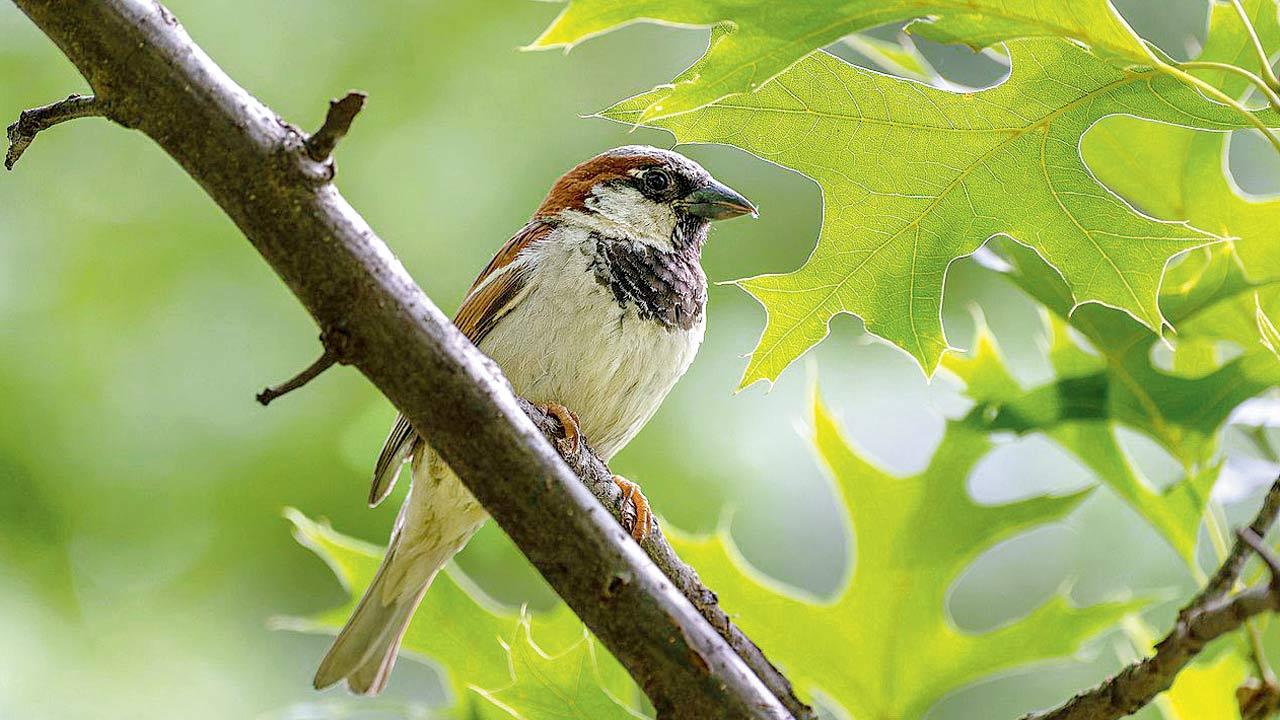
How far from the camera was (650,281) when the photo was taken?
262 cm

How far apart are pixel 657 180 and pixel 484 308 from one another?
1.73ft

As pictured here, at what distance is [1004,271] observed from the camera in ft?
6.95

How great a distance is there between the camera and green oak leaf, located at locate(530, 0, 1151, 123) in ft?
4.68

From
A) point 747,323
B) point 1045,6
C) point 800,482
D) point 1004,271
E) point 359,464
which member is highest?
point 1045,6

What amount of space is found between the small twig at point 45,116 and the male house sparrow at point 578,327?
1.13 m

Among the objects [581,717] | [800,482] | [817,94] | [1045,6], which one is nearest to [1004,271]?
[817,94]

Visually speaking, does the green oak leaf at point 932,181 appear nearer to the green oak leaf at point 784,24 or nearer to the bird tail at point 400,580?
the green oak leaf at point 784,24

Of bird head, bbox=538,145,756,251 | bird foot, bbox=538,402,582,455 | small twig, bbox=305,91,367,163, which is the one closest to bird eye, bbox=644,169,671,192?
bird head, bbox=538,145,756,251

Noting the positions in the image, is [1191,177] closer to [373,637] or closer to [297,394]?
[373,637]

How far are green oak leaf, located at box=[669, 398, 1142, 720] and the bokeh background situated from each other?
78.9 inches

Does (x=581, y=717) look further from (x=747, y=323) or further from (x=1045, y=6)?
(x=747, y=323)

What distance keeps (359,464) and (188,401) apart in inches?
36.8

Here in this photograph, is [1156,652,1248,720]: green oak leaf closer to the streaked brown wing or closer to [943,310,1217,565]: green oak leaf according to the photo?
[943,310,1217,565]: green oak leaf

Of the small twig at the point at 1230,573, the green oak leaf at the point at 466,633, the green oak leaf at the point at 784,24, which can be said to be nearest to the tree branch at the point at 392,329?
the green oak leaf at the point at 784,24
